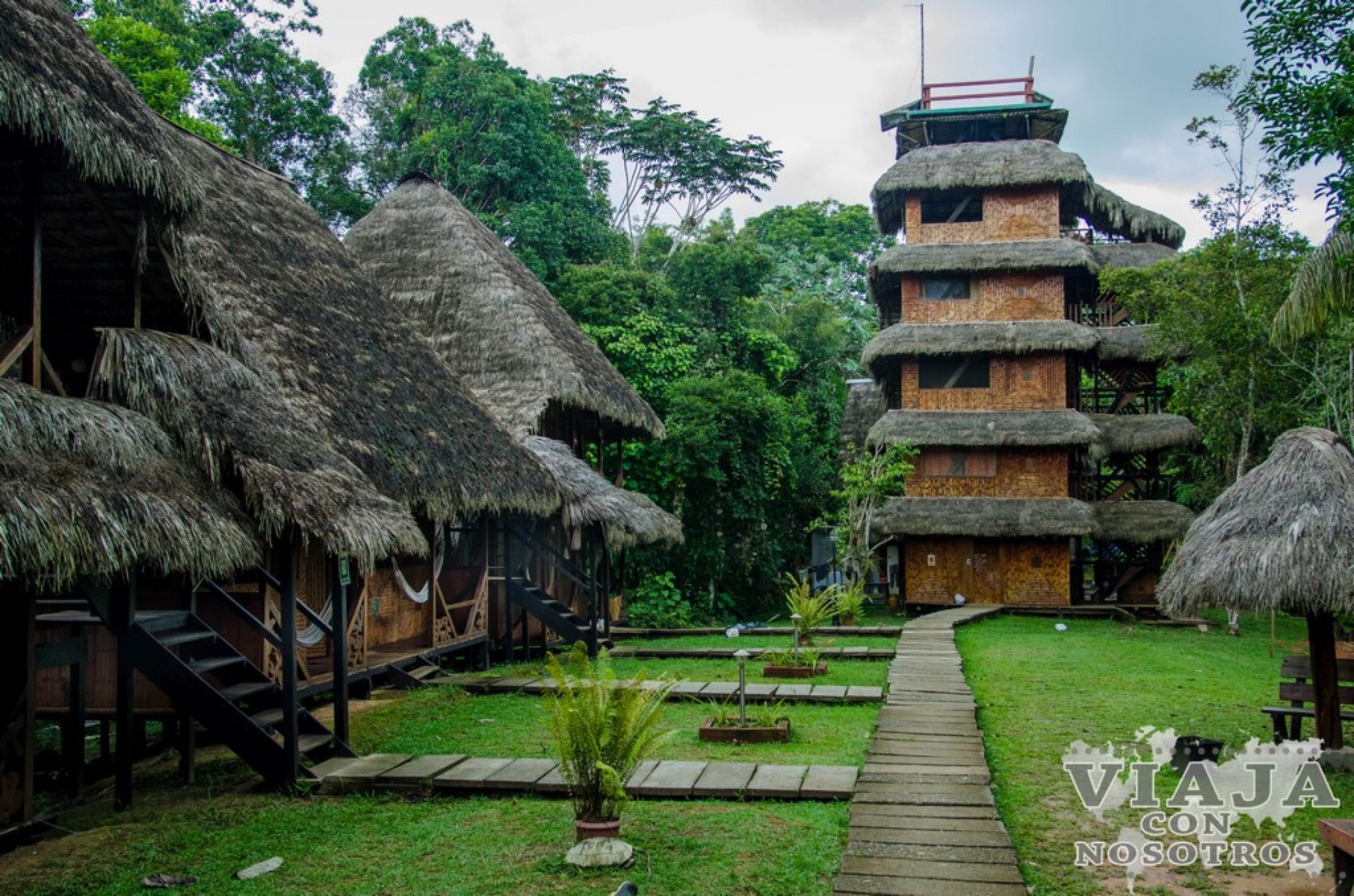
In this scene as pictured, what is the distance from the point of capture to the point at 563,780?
23.1 feet

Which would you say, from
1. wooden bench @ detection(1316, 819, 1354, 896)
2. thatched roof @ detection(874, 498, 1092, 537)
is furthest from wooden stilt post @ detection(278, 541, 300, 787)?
thatched roof @ detection(874, 498, 1092, 537)

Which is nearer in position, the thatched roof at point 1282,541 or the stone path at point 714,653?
the thatched roof at point 1282,541

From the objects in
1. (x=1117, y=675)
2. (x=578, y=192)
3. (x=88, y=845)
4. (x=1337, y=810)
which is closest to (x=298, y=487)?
(x=88, y=845)

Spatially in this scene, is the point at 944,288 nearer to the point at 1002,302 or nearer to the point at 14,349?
the point at 1002,302

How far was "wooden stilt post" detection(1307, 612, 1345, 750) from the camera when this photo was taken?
26.3 ft

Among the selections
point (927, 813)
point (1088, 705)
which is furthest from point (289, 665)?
point (1088, 705)

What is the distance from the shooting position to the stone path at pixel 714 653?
1459 cm

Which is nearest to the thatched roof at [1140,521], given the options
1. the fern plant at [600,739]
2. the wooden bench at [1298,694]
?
the wooden bench at [1298,694]

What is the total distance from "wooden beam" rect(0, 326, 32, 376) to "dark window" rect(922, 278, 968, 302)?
72.6 feet

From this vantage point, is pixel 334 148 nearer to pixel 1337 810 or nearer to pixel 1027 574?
pixel 1027 574

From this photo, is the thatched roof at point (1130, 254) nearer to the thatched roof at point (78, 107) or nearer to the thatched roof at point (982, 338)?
the thatched roof at point (982, 338)

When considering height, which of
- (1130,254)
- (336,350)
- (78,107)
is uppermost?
(1130,254)

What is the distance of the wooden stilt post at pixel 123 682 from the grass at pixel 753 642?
9.20 meters

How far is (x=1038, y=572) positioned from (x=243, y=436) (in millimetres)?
20524
